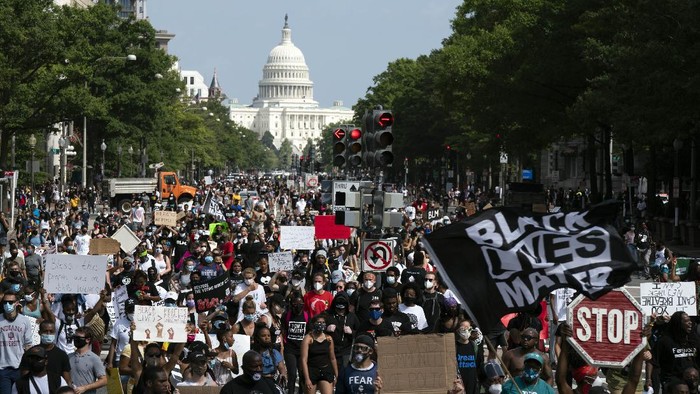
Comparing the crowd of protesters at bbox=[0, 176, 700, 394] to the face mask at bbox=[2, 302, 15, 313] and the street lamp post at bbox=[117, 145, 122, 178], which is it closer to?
the face mask at bbox=[2, 302, 15, 313]

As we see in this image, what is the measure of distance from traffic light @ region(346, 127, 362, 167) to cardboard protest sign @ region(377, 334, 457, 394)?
461 inches

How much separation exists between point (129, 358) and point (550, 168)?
302ft

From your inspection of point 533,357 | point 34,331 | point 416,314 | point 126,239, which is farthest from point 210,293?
point 533,357

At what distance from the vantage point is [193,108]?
142m

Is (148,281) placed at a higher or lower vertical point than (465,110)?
lower

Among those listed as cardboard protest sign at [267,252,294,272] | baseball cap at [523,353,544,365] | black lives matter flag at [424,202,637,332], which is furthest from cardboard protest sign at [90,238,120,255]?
black lives matter flag at [424,202,637,332]

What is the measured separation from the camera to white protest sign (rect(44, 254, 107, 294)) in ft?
64.3

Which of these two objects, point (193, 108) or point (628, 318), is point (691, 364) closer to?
point (628, 318)

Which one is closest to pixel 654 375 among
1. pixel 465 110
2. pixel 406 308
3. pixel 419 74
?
pixel 406 308

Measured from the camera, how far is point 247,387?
11.8 meters

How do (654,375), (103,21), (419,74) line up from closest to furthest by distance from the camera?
(654,375), (103,21), (419,74)

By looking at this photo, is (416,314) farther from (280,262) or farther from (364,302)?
(280,262)

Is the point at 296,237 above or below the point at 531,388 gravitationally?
above

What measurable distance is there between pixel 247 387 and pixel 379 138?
11650 millimetres
